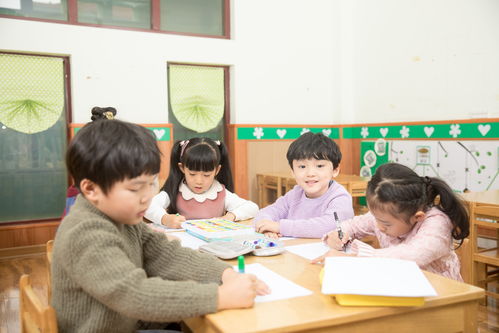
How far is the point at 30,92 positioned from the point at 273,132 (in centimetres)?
245

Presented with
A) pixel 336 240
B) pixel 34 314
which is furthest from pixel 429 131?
pixel 34 314

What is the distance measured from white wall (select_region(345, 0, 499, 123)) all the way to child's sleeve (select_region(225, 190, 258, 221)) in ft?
8.18

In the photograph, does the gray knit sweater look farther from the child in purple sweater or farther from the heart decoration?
the heart decoration

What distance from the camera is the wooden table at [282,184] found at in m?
4.07

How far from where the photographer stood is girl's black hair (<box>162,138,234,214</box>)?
2.20 metres

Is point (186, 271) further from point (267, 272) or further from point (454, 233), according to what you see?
point (454, 233)

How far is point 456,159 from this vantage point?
4.04 meters

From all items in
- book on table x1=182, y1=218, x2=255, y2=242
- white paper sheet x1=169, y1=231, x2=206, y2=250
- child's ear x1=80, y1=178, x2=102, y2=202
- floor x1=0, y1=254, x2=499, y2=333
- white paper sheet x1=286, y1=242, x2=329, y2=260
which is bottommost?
floor x1=0, y1=254, x2=499, y2=333

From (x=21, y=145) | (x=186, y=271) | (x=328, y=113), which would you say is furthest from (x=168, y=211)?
(x=328, y=113)

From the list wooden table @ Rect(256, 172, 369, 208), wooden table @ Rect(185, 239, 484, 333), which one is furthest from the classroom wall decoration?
wooden table @ Rect(185, 239, 484, 333)

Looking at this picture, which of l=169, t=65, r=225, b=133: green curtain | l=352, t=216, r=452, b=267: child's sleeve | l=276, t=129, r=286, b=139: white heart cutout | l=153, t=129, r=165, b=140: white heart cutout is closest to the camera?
l=352, t=216, r=452, b=267: child's sleeve

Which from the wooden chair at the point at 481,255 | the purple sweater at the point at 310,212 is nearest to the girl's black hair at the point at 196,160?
the purple sweater at the point at 310,212

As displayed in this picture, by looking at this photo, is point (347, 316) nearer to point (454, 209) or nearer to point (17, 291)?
point (454, 209)

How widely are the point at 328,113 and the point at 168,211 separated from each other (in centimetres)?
349
